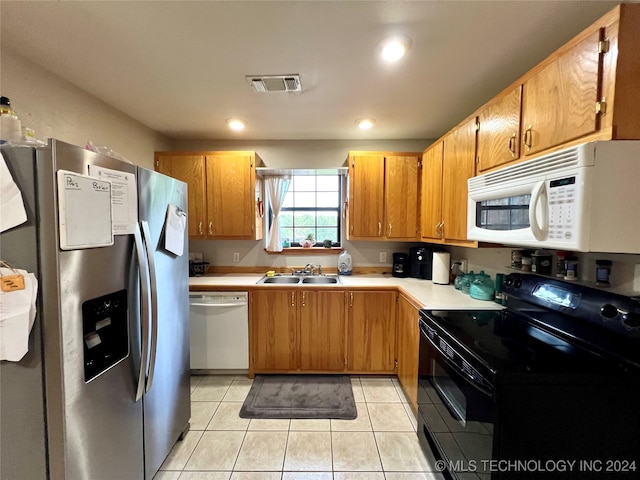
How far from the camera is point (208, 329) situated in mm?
2529

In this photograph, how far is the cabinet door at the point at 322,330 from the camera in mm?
2520

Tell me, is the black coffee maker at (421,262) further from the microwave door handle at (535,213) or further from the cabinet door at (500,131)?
the microwave door handle at (535,213)

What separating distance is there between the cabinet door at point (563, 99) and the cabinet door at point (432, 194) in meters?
0.94

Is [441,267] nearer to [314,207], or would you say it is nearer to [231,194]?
[314,207]

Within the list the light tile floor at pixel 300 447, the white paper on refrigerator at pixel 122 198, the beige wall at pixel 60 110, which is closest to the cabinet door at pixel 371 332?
the light tile floor at pixel 300 447

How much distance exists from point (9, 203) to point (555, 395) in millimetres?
2035

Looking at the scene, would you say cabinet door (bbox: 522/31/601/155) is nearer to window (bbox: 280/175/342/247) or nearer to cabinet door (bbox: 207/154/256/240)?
window (bbox: 280/175/342/247)

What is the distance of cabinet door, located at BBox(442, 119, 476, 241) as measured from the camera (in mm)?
1855

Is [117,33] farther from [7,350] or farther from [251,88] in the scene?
[7,350]

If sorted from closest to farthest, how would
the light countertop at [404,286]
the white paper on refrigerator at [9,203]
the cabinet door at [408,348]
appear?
the white paper on refrigerator at [9,203], the light countertop at [404,286], the cabinet door at [408,348]

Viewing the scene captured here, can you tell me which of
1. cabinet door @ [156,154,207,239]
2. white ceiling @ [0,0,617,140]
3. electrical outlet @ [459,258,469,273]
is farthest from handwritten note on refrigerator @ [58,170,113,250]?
electrical outlet @ [459,258,469,273]

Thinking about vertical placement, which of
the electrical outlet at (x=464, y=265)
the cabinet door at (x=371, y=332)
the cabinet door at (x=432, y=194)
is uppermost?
the cabinet door at (x=432, y=194)

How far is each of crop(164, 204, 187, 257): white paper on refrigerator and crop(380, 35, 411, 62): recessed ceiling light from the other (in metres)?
1.52

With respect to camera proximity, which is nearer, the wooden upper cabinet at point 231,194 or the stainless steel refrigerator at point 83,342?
the stainless steel refrigerator at point 83,342
